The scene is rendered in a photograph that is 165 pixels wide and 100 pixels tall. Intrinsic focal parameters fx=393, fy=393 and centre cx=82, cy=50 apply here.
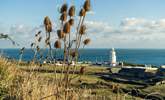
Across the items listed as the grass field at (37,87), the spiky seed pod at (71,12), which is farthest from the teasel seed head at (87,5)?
the grass field at (37,87)

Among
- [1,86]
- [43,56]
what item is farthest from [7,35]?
[43,56]

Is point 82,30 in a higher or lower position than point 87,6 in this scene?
lower

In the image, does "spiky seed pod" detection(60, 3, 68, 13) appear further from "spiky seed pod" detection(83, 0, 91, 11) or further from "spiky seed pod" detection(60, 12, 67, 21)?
"spiky seed pod" detection(83, 0, 91, 11)

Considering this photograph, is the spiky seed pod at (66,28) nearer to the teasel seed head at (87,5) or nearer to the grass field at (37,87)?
the teasel seed head at (87,5)

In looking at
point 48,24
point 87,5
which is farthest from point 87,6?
point 48,24

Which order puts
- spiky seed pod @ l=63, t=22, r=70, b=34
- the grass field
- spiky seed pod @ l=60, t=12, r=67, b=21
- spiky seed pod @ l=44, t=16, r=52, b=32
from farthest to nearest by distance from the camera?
the grass field → spiky seed pod @ l=44, t=16, r=52, b=32 → spiky seed pod @ l=60, t=12, r=67, b=21 → spiky seed pod @ l=63, t=22, r=70, b=34

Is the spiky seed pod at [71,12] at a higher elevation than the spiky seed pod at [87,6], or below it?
below

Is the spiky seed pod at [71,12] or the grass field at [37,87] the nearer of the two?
the spiky seed pod at [71,12]

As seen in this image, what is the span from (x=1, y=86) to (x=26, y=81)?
2.16 ft

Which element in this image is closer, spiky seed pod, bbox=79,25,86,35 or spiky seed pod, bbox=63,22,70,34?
spiky seed pod, bbox=63,22,70,34

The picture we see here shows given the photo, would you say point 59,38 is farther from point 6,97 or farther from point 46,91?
point 6,97

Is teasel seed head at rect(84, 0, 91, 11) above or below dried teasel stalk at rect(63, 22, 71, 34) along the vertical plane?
above

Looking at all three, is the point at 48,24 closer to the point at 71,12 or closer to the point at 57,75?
the point at 71,12

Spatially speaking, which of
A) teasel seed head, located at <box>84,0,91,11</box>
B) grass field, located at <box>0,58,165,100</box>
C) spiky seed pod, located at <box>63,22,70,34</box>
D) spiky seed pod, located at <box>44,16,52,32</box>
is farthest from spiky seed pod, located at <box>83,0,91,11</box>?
grass field, located at <box>0,58,165,100</box>
